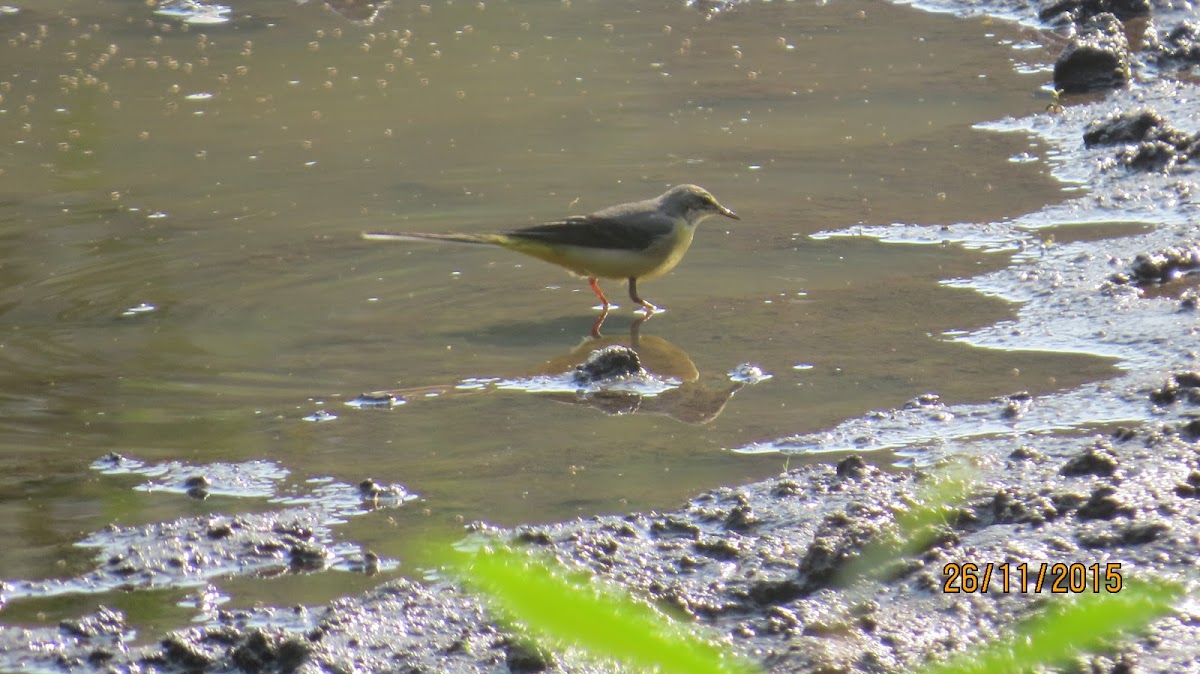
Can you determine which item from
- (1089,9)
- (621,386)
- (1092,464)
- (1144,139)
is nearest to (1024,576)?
(1092,464)

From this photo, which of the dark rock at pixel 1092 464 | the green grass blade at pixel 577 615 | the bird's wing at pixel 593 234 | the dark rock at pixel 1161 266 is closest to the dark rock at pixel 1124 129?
the dark rock at pixel 1161 266

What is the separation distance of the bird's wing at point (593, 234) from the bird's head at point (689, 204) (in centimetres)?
26

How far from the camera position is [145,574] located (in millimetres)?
3869

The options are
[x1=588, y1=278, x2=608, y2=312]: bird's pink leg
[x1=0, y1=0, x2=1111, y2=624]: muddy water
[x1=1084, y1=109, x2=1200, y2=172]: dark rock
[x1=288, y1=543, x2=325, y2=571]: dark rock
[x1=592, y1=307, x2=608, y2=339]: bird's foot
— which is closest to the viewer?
[x1=288, y1=543, x2=325, y2=571]: dark rock

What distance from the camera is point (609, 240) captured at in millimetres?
6695

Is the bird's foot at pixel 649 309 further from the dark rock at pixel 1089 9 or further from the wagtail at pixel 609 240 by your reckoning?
the dark rock at pixel 1089 9

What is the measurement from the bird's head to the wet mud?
1.51 meters

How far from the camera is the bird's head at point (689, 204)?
698cm

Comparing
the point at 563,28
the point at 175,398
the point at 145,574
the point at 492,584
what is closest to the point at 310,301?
the point at 175,398

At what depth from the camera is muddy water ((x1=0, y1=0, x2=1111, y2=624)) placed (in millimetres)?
4816

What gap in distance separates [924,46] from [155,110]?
624 centimetres

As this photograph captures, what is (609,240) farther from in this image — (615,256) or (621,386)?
(621,386)

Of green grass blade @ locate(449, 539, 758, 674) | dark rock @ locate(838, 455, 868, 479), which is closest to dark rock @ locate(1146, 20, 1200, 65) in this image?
dark rock @ locate(838, 455, 868, 479)

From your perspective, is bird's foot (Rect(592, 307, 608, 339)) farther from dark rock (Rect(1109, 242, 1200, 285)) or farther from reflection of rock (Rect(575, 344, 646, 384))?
dark rock (Rect(1109, 242, 1200, 285))
